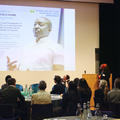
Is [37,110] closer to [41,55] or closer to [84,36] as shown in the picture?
[41,55]

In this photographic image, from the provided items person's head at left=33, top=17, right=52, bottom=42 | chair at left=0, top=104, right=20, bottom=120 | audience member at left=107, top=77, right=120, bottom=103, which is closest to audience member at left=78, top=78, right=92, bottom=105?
audience member at left=107, top=77, right=120, bottom=103

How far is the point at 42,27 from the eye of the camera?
29.1 ft

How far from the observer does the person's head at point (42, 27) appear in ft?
29.0

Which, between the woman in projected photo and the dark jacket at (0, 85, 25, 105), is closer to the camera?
the dark jacket at (0, 85, 25, 105)

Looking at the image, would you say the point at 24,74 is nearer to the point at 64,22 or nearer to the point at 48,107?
the point at 64,22

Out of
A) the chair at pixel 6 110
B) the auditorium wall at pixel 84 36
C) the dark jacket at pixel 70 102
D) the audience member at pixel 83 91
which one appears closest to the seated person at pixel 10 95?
the chair at pixel 6 110

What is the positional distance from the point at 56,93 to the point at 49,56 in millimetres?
2940

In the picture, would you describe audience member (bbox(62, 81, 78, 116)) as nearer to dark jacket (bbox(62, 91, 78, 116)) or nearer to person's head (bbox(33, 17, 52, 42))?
dark jacket (bbox(62, 91, 78, 116))

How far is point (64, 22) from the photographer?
912 centimetres

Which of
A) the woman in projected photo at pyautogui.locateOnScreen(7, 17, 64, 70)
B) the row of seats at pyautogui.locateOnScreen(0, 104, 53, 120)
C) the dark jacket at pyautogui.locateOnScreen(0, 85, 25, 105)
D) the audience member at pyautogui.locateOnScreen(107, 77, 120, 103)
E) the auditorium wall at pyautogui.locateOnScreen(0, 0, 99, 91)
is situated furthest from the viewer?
the auditorium wall at pyautogui.locateOnScreen(0, 0, 99, 91)

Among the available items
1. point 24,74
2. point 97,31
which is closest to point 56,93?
point 24,74

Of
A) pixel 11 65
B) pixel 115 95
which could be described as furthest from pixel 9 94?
pixel 11 65

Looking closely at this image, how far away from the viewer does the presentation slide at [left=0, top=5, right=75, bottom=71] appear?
28.3ft

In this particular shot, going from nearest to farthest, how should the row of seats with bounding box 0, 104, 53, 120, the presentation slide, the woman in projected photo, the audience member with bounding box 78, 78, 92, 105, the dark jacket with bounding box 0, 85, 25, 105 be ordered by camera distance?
1. the row of seats with bounding box 0, 104, 53, 120
2. the dark jacket with bounding box 0, 85, 25, 105
3. the audience member with bounding box 78, 78, 92, 105
4. the presentation slide
5. the woman in projected photo
